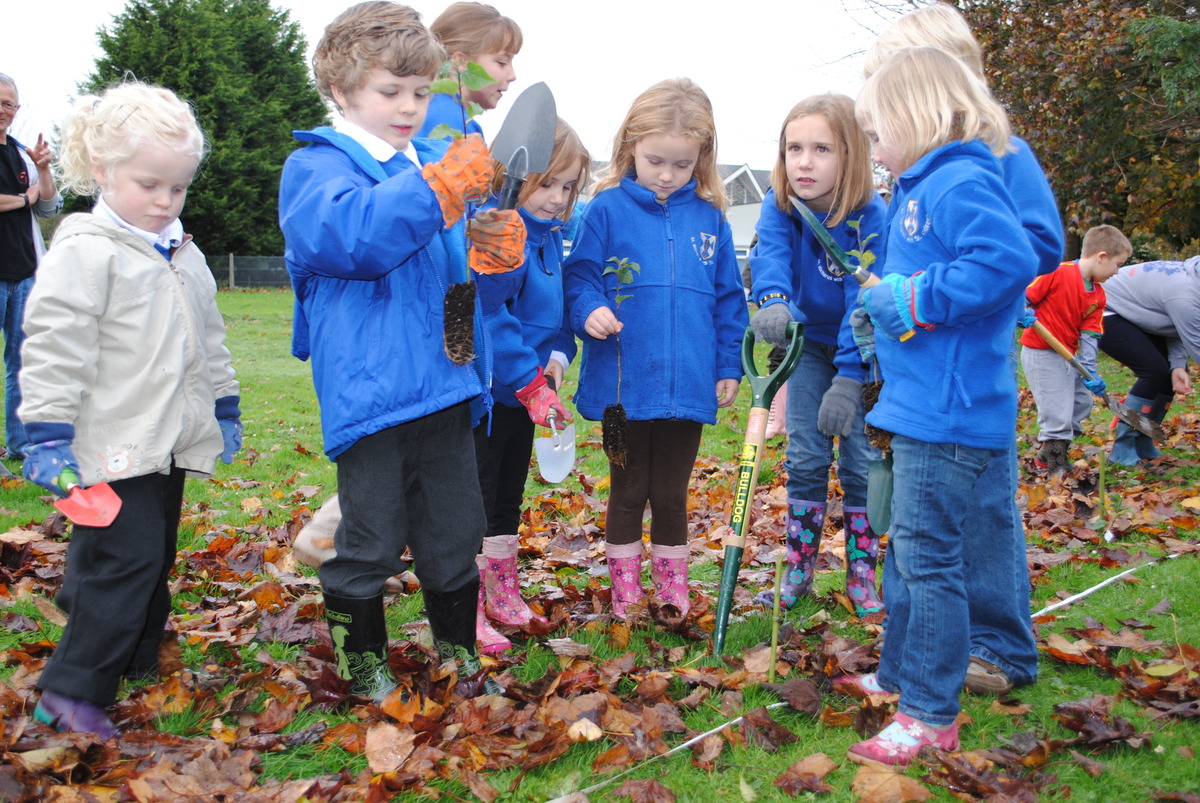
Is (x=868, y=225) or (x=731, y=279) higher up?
(x=868, y=225)

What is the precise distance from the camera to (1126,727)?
2.69 metres

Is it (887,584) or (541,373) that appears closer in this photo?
(887,584)

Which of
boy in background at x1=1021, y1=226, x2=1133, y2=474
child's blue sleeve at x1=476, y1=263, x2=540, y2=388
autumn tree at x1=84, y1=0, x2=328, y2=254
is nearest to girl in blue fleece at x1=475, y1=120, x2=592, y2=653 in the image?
child's blue sleeve at x1=476, y1=263, x2=540, y2=388

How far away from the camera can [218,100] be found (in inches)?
1380

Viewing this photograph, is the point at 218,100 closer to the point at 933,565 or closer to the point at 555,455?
the point at 555,455

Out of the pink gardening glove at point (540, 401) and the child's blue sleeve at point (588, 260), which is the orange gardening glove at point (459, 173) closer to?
the pink gardening glove at point (540, 401)

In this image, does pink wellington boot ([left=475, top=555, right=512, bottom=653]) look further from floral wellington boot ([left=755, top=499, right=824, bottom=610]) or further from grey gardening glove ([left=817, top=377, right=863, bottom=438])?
grey gardening glove ([left=817, top=377, right=863, bottom=438])

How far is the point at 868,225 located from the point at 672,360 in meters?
0.96

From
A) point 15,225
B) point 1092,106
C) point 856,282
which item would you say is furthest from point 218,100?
point 856,282

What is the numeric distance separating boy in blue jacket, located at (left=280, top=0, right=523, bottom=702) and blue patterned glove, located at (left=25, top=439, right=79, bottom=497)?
67 cm

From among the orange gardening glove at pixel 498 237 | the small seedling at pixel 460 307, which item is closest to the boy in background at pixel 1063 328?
the orange gardening glove at pixel 498 237

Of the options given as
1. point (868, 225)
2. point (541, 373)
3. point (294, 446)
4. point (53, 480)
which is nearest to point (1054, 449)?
point (868, 225)

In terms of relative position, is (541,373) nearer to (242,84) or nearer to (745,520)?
(745,520)

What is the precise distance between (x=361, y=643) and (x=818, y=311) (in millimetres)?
2171
